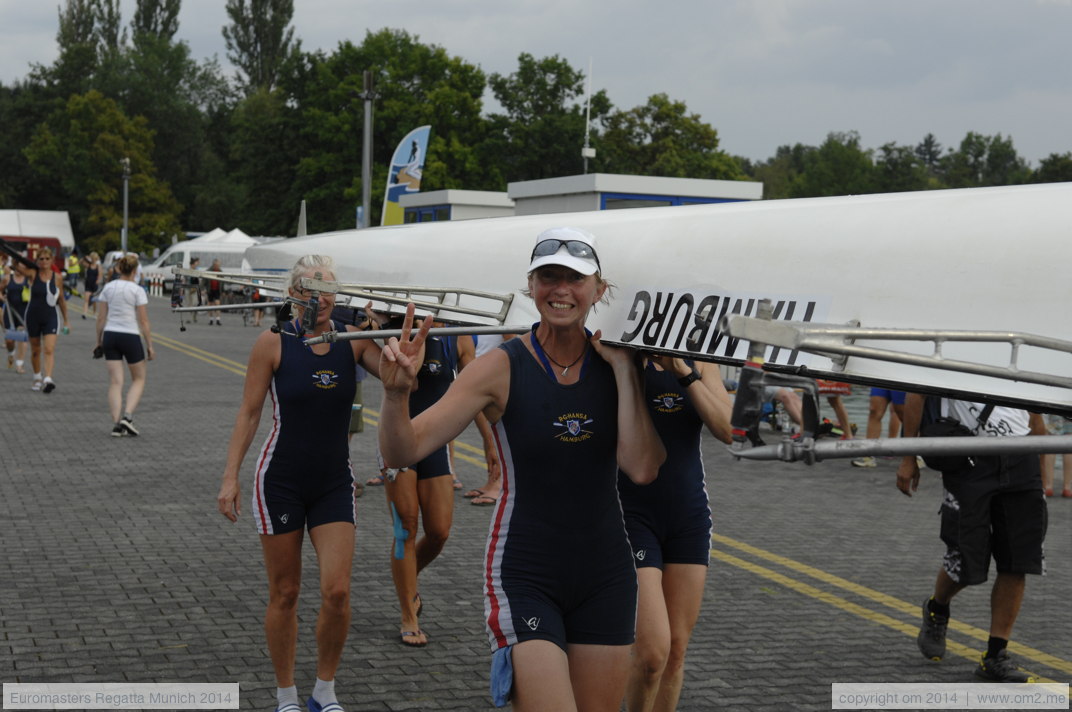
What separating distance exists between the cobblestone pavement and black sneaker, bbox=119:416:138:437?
2.76 feet

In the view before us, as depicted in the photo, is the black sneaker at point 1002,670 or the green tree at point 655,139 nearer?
the black sneaker at point 1002,670

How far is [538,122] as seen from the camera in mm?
66375

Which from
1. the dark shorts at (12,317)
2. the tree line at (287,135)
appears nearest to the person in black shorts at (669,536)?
the dark shorts at (12,317)

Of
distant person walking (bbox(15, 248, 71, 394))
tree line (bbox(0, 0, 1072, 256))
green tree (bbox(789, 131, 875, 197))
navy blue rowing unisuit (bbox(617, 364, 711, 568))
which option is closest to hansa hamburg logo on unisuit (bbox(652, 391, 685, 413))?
navy blue rowing unisuit (bbox(617, 364, 711, 568))

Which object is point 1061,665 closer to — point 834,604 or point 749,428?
point 834,604

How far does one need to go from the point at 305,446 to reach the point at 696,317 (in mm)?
2134

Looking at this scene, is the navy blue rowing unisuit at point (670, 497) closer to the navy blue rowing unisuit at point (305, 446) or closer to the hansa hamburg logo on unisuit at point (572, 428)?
the hansa hamburg logo on unisuit at point (572, 428)

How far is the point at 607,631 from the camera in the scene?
417cm

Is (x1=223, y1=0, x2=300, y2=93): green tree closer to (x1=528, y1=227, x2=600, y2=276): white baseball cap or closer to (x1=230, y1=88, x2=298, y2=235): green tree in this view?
(x1=230, y1=88, x2=298, y2=235): green tree

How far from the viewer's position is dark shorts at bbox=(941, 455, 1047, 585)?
6.54 metres

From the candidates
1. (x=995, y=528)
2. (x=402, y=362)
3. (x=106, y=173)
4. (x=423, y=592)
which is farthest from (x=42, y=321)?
(x=106, y=173)

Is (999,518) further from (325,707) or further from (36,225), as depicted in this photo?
(36,225)

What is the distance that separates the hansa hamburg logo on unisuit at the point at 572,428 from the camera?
13.5 ft

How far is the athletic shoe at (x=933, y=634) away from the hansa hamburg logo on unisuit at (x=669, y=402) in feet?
7.80
